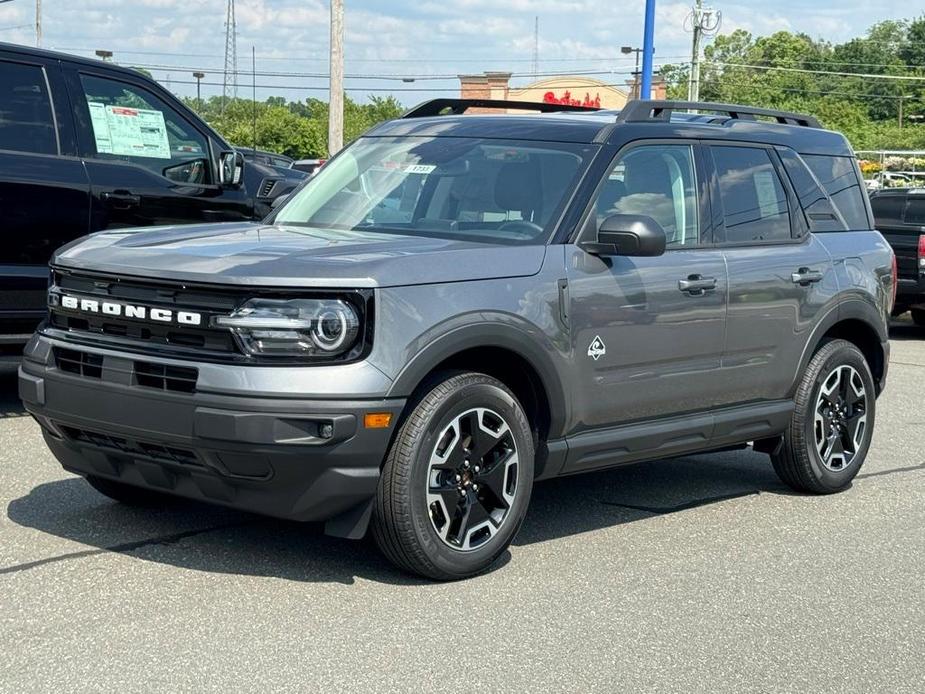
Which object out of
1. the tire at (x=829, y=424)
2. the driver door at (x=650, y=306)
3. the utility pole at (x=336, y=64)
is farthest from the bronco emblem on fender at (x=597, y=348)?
the utility pole at (x=336, y=64)

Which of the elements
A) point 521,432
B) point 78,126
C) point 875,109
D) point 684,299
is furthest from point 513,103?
point 875,109

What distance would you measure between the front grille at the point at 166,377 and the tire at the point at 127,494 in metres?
0.99

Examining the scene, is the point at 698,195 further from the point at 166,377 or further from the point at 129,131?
the point at 129,131

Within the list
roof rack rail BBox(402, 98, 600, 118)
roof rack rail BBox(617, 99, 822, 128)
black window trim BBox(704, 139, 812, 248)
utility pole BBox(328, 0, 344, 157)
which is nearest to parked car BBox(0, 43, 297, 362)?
roof rack rail BBox(402, 98, 600, 118)

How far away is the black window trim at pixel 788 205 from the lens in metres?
6.78

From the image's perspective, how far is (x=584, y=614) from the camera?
5.17 m

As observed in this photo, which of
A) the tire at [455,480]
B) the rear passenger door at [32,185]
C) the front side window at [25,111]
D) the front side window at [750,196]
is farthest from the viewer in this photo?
the front side window at [25,111]

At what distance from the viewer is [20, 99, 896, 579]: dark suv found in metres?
5.07

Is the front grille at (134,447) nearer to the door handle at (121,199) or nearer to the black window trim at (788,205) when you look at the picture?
the black window trim at (788,205)

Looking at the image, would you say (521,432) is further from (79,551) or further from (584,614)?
(79,551)

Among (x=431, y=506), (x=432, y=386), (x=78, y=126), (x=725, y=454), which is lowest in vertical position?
(x=725, y=454)

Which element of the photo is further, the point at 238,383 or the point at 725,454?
the point at 725,454

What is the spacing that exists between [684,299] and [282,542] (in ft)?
6.68

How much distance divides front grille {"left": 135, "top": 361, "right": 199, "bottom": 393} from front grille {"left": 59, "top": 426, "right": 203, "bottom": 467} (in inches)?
8.3
